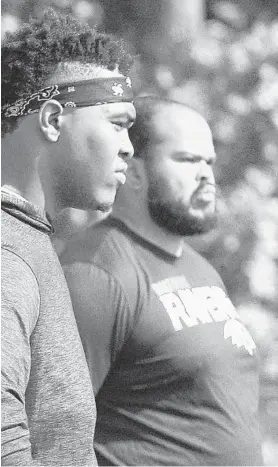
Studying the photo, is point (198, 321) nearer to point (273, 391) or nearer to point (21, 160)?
point (273, 391)

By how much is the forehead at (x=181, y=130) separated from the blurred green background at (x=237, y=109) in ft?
0.23

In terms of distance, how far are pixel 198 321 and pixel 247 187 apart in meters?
0.49

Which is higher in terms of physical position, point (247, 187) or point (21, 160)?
point (21, 160)

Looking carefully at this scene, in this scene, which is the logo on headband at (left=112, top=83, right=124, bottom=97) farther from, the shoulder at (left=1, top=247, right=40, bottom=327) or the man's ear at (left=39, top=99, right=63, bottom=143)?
the shoulder at (left=1, top=247, right=40, bottom=327)

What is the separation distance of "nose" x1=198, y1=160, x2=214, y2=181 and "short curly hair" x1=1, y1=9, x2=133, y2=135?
1.57ft

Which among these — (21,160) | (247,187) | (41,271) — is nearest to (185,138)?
(247,187)

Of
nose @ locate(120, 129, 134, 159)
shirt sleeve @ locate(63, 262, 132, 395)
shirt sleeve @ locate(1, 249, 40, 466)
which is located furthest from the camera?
shirt sleeve @ locate(63, 262, 132, 395)

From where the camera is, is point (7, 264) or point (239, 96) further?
point (239, 96)

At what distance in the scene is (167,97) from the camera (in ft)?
6.32

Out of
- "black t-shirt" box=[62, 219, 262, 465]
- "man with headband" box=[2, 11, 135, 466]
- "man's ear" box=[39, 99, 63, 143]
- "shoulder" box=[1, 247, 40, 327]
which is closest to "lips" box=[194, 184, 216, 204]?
"black t-shirt" box=[62, 219, 262, 465]

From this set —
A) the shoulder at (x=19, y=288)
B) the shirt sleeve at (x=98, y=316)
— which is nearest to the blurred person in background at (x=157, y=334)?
the shirt sleeve at (x=98, y=316)

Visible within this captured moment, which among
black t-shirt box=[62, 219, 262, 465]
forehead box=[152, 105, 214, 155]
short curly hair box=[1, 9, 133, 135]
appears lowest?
black t-shirt box=[62, 219, 262, 465]

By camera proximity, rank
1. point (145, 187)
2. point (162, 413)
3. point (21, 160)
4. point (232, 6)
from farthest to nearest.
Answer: point (232, 6) → point (145, 187) → point (162, 413) → point (21, 160)

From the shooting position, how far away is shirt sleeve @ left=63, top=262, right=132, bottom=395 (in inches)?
64.3
